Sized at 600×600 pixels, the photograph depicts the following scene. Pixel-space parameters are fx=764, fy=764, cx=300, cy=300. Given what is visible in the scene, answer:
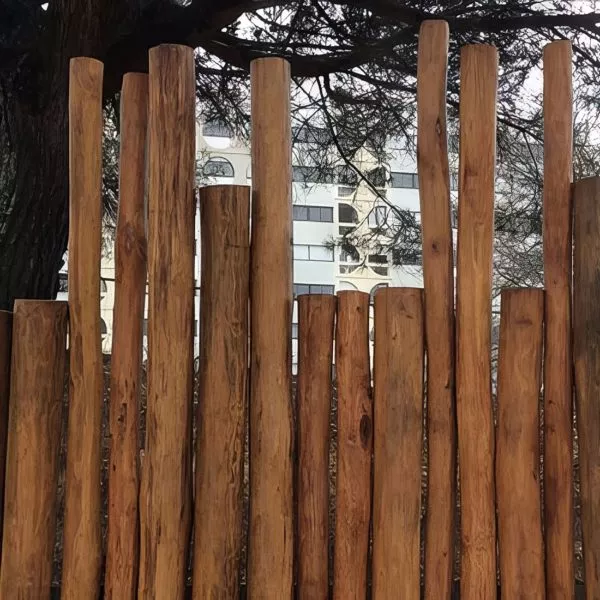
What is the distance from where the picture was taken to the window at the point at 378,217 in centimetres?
318

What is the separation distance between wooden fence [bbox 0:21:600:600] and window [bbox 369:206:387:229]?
151 centimetres

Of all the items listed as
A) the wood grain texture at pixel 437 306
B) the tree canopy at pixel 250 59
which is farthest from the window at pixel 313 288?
the wood grain texture at pixel 437 306

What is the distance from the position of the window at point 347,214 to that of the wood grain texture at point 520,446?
1.59 m

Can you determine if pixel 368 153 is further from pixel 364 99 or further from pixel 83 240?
pixel 83 240

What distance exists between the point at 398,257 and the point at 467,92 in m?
1.41

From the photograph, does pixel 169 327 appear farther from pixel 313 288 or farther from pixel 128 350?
pixel 313 288

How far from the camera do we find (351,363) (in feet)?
5.40

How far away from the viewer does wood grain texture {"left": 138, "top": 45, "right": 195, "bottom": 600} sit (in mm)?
1546

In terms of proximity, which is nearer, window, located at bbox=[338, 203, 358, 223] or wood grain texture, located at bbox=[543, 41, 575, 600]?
wood grain texture, located at bbox=[543, 41, 575, 600]

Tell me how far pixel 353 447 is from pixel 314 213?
1686mm

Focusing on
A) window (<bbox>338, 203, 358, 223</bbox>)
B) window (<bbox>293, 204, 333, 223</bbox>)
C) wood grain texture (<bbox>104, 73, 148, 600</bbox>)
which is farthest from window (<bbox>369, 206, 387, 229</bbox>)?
wood grain texture (<bbox>104, 73, 148, 600</bbox>)

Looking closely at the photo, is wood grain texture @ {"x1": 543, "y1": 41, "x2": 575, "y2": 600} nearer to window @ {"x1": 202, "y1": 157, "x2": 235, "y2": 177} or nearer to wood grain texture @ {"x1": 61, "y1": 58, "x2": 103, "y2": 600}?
wood grain texture @ {"x1": 61, "y1": 58, "x2": 103, "y2": 600}

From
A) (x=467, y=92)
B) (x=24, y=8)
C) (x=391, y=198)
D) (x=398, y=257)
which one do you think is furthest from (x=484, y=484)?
(x=24, y=8)

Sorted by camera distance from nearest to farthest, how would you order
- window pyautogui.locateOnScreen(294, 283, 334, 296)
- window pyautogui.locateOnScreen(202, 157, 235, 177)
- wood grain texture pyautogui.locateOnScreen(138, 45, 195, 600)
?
wood grain texture pyautogui.locateOnScreen(138, 45, 195, 600) < window pyautogui.locateOnScreen(294, 283, 334, 296) < window pyautogui.locateOnScreen(202, 157, 235, 177)
